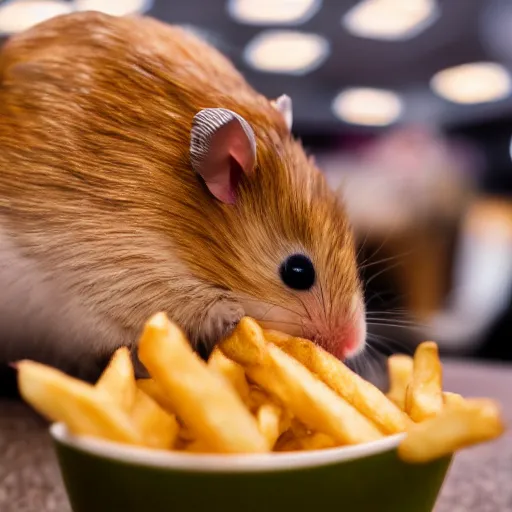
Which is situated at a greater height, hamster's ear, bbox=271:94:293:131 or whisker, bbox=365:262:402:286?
hamster's ear, bbox=271:94:293:131

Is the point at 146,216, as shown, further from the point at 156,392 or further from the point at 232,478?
the point at 232,478

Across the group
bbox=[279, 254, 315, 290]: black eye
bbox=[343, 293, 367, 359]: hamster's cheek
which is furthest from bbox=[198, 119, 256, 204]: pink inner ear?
bbox=[343, 293, 367, 359]: hamster's cheek

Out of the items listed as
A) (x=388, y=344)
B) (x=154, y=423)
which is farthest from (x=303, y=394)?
(x=388, y=344)

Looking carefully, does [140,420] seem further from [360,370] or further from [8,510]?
[360,370]

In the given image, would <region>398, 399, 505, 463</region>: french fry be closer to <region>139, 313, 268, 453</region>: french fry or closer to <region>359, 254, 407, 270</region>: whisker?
<region>139, 313, 268, 453</region>: french fry

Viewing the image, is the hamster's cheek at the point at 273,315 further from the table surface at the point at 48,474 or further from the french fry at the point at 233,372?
the table surface at the point at 48,474

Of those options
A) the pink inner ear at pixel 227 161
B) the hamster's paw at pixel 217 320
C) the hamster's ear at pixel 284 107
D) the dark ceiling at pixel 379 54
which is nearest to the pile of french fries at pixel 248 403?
the hamster's paw at pixel 217 320
